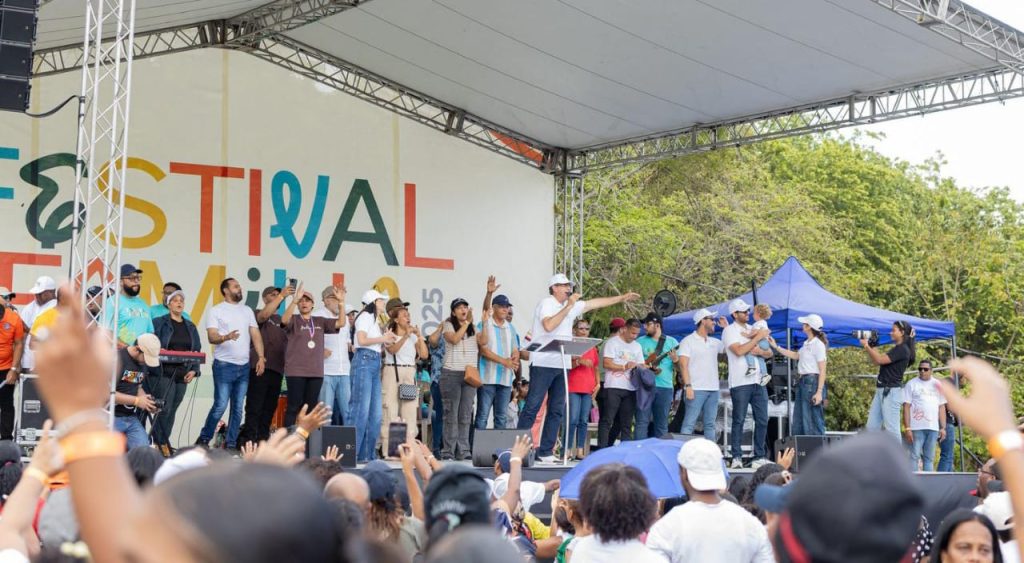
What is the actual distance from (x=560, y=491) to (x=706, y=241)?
17.8 meters

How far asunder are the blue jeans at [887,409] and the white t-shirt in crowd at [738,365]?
133 cm

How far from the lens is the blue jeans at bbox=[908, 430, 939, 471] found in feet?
41.7

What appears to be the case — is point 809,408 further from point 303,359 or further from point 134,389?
point 134,389

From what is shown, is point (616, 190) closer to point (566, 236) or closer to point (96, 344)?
point (566, 236)

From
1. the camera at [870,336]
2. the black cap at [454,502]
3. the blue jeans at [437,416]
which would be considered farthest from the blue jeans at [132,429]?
the camera at [870,336]

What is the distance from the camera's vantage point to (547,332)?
35.2 feet

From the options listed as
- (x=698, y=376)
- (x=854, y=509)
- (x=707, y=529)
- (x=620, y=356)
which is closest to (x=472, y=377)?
(x=620, y=356)

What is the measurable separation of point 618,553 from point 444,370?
7.81 metres

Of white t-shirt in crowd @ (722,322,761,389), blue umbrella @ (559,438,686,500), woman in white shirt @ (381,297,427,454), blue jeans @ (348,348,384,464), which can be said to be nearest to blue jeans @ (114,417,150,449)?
blue jeans @ (348,348,384,464)

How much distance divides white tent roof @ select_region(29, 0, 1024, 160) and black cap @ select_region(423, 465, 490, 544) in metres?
9.15

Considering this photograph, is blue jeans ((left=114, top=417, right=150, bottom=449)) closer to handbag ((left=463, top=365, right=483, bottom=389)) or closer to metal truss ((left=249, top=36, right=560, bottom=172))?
handbag ((left=463, top=365, right=483, bottom=389))

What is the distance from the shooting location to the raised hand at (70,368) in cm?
134

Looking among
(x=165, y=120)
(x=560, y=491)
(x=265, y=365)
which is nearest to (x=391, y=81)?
(x=165, y=120)

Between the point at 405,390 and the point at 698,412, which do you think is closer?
the point at 405,390
